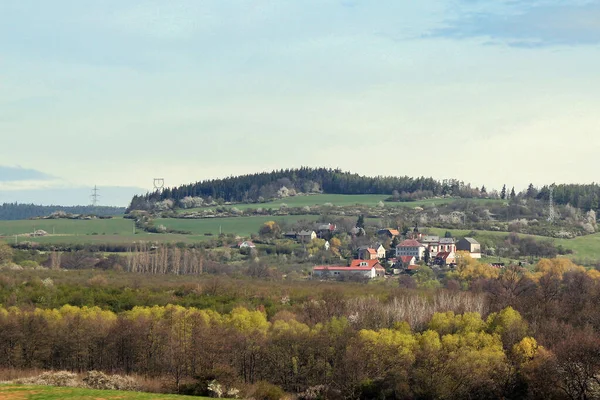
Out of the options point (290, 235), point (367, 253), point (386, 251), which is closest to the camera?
point (367, 253)

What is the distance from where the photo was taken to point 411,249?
167625 mm

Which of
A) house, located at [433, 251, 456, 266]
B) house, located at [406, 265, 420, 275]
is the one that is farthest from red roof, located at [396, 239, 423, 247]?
house, located at [406, 265, 420, 275]

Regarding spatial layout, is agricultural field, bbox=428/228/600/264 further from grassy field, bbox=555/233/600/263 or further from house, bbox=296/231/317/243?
house, bbox=296/231/317/243

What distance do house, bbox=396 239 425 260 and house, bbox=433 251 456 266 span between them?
4.50 meters

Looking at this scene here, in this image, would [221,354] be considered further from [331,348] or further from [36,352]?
[36,352]

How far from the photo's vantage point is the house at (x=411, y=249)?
166 meters

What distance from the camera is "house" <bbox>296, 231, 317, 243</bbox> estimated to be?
18125 centimetres

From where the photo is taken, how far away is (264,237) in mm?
184125

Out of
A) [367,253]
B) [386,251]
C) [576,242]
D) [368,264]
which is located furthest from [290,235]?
[576,242]

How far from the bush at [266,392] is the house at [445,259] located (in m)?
98.4

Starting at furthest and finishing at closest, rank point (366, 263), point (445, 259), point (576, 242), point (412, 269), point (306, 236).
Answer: point (306, 236)
point (576, 242)
point (445, 259)
point (412, 269)
point (366, 263)

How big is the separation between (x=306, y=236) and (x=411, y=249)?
24.8 m

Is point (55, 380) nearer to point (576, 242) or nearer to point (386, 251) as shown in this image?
point (386, 251)

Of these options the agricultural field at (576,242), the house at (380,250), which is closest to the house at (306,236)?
the house at (380,250)
